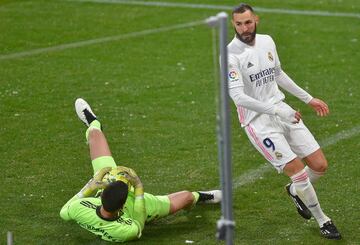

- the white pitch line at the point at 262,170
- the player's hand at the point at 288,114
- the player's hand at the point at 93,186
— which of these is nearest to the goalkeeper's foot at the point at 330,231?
the player's hand at the point at 288,114

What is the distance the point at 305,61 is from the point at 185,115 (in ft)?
10.6

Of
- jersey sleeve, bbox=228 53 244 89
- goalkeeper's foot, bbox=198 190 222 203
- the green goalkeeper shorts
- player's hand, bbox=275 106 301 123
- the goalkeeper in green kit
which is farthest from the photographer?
goalkeeper's foot, bbox=198 190 222 203

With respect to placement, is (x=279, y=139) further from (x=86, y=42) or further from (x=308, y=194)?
(x=86, y=42)

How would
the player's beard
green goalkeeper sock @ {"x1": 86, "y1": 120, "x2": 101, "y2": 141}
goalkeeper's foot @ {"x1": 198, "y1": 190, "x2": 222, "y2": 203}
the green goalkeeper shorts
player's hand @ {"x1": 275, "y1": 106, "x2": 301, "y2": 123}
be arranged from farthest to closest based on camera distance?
green goalkeeper sock @ {"x1": 86, "y1": 120, "x2": 101, "y2": 141} < goalkeeper's foot @ {"x1": 198, "y1": 190, "x2": 222, "y2": 203} < the green goalkeeper shorts < the player's beard < player's hand @ {"x1": 275, "y1": 106, "x2": 301, "y2": 123}

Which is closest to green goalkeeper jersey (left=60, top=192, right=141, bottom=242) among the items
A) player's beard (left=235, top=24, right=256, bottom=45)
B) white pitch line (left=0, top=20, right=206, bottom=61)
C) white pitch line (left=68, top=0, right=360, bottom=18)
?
player's beard (left=235, top=24, right=256, bottom=45)

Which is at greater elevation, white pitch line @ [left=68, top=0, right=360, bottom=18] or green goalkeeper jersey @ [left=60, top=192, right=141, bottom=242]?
white pitch line @ [left=68, top=0, right=360, bottom=18]

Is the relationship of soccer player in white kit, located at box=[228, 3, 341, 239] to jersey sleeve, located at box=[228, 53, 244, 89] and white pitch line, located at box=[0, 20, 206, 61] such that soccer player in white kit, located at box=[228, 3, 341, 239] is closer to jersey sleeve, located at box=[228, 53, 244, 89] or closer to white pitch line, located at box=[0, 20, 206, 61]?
jersey sleeve, located at box=[228, 53, 244, 89]

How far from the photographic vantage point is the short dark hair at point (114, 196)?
949cm

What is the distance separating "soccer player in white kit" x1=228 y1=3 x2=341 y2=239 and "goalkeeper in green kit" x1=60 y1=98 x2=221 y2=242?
1067 mm

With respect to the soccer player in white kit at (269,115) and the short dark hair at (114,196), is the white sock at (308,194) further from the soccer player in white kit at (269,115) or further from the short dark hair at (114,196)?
the short dark hair at (114,196)

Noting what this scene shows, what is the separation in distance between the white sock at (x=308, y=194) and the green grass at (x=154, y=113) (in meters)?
0.21

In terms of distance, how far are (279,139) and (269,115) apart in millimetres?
273

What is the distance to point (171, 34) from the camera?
1833cm

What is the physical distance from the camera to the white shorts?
9836 mm
